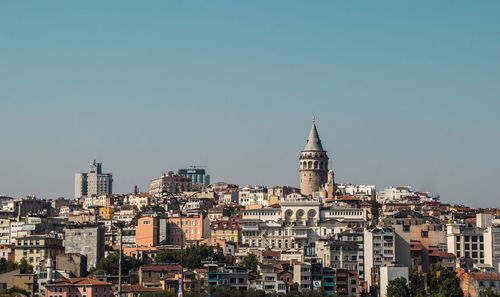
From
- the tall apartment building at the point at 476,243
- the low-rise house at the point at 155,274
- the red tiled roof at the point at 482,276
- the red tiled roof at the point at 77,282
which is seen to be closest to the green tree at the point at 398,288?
the red tiled roof at the point at 482,276

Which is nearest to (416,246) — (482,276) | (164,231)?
(482,276)

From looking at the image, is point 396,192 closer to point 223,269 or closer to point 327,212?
point 327,212

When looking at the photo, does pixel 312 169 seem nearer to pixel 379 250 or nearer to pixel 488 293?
pixel 379 250

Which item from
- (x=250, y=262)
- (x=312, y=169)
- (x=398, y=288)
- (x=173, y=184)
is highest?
(x=173, y=184)

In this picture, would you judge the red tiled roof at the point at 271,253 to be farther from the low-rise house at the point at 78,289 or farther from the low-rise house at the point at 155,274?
the low-rise house at the point at 78,289

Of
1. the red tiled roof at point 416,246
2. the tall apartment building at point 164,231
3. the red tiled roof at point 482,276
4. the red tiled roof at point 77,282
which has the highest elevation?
the tall apartment building at point 164,231

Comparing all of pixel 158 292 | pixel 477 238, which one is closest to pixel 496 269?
pixel 477 238
